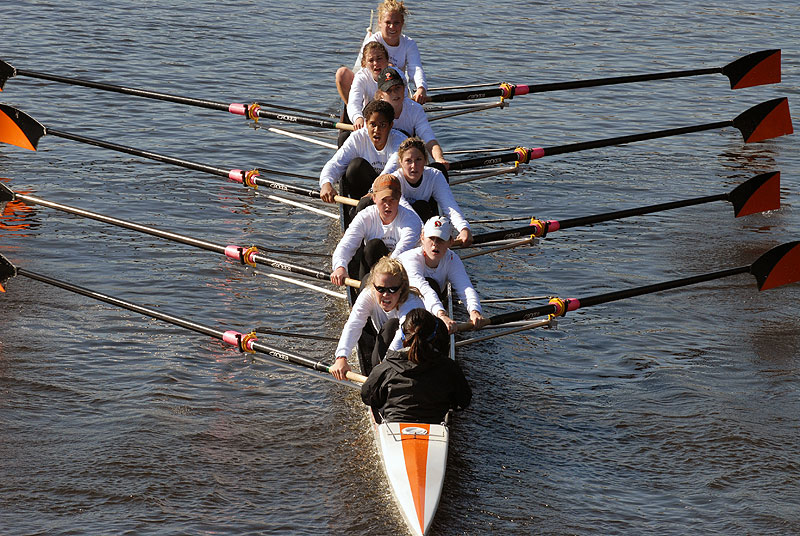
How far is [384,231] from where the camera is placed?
24.2 feet

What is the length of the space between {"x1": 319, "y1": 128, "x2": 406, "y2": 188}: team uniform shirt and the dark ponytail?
3199 millimetres

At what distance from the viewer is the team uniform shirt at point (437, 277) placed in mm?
6629

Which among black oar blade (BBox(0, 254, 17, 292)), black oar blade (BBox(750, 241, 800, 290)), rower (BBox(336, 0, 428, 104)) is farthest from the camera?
rower (BBox(336, 0, 428, 104))

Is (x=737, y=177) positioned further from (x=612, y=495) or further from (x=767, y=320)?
(x=612, y=495)

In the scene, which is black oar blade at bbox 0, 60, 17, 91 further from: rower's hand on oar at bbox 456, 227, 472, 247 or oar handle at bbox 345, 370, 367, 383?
oar handle at bbox 345, 370, 367, 383

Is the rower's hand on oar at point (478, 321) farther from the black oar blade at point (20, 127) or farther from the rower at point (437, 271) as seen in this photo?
the black oar blade at point (20, 127)

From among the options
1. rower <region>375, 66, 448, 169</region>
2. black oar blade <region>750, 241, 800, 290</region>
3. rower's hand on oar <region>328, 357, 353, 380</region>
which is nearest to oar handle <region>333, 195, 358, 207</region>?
rower <region>375, 66, 448, 169</region>

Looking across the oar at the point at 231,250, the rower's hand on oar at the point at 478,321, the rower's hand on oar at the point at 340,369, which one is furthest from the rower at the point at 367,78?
the rower's hand on oar at the point at 340,369

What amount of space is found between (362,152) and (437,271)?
2.15 m

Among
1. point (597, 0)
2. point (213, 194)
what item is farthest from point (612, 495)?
point (597, 0)

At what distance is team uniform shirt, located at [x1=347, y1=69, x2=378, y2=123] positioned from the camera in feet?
32.4

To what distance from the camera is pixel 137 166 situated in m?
12.3

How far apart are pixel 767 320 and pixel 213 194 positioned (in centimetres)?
653

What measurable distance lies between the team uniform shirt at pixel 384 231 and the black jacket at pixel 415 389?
1447 mm
